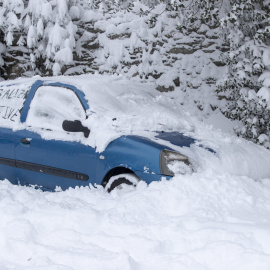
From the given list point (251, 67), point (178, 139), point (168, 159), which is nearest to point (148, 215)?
point (168, 159)

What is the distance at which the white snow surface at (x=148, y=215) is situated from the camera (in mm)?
2141

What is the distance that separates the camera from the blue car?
333 cm

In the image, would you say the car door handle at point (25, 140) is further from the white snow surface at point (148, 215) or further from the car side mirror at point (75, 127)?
the car side mirror at point (75, 127)

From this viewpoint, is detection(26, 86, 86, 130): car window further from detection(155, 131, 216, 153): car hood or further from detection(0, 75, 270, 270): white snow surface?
detection(155, 131, 216, 153): car hood

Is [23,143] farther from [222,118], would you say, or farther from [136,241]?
[222,118]

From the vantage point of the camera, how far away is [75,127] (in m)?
3.67

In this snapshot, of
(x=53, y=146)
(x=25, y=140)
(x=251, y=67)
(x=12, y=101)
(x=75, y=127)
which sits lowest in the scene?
(x=25, y=140)

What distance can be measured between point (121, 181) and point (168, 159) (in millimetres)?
530

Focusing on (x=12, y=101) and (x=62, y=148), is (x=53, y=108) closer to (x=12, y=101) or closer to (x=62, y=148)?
(x=62, y=148)

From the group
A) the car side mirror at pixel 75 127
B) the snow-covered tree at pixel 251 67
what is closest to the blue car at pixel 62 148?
the car side mirror at pixel 75 127

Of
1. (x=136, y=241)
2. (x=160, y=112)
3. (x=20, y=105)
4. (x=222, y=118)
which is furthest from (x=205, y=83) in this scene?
(x=136, y=241)

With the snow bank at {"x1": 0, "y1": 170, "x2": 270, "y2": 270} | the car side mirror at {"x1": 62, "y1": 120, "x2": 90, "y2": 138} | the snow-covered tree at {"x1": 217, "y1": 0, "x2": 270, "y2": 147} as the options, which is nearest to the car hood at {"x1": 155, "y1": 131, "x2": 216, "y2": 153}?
the snow bank at {"x1": 0, "y1": 170, "x2": 270, "y2": 270}

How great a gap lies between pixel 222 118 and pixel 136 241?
283 inches

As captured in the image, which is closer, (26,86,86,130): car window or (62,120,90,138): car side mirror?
(62,120,90,138): car side mirror
